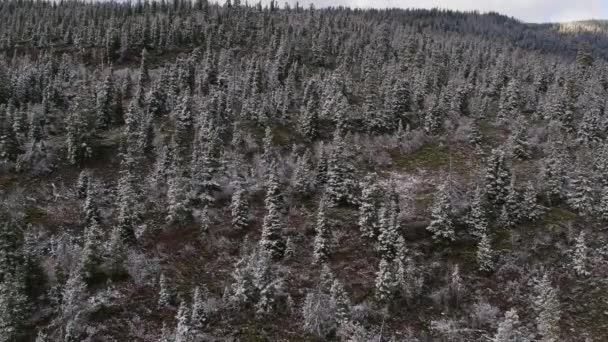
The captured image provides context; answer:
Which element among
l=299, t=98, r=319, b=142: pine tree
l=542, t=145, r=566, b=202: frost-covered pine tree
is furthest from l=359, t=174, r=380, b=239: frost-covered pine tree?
l=299, t=98, r=319, b=142: pine tree

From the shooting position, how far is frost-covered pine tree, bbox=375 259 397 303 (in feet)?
148

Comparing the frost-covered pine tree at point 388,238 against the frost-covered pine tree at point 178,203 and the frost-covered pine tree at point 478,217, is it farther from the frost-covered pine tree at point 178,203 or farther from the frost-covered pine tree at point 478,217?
the frost-covered pine tree at point 178,203

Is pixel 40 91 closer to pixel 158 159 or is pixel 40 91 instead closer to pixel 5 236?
pixel 158 159

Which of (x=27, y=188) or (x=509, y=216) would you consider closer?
(x=509, y=216)

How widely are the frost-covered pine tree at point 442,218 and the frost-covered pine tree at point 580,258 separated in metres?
12.2

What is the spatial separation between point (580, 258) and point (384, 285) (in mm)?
21178

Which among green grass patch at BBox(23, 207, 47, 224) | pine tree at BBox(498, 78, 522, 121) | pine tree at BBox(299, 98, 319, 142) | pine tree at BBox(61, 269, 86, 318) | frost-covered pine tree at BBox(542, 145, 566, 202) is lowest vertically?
pine tree at BBox(61, 269, 86, 318)

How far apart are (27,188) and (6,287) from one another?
2717cm

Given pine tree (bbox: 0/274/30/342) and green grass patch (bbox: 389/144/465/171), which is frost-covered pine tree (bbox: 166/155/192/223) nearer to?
pine tree (bbox: 0/274/30/342)

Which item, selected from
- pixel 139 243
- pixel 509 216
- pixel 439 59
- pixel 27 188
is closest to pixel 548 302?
pixel 509 216

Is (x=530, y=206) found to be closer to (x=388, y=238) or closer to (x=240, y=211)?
(x=388, y=238)

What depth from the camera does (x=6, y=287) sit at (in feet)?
121

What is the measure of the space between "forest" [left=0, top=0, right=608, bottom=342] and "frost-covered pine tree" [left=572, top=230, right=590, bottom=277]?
209 mm

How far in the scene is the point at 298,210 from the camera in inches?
2347
